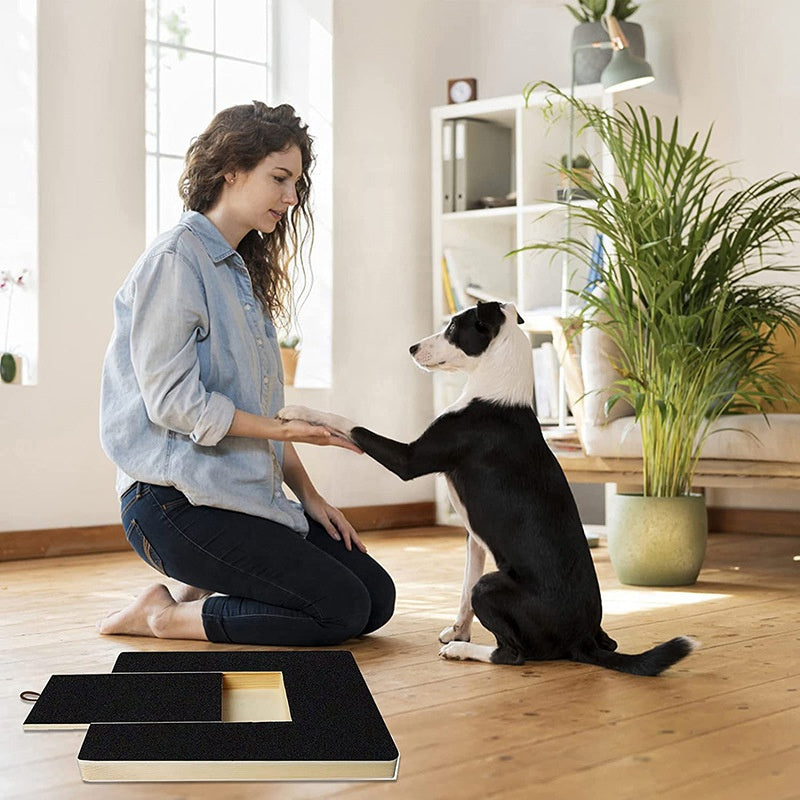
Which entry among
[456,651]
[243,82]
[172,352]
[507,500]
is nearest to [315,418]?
[172,352]

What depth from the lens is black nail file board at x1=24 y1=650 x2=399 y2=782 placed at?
1519mm

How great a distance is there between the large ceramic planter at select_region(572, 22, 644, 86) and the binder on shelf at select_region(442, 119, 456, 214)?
63 cm

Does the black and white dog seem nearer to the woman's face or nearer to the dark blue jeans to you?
the dark blue jeans

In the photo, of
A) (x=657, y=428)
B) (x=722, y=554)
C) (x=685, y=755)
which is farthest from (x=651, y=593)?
(x=685, y=755)

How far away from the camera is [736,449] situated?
3.69 m

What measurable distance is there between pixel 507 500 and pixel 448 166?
3.32 metres

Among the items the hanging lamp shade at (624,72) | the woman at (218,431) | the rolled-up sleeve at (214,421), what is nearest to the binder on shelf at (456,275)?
the hanging lamp shade at (624,72)

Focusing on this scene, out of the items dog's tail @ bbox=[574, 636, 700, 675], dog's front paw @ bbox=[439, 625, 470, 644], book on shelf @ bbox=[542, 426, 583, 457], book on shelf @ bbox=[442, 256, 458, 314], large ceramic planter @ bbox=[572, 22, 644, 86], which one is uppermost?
large ceramic planter @ bbox=[572, 22, 644, 86]

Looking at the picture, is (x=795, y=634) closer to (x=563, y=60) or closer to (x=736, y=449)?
(x=736, y=449)

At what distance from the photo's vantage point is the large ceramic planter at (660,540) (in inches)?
136

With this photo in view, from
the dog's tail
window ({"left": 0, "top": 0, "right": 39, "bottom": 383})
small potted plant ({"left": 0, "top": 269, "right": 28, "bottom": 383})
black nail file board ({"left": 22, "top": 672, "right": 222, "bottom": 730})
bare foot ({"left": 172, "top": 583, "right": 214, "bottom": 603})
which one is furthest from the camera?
window ({"left": 0, "top": 0, "right": 39, "bottom": 383})

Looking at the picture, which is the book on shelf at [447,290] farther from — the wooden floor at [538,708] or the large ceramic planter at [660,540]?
the wooden floor at [538,708]

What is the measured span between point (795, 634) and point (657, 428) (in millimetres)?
988

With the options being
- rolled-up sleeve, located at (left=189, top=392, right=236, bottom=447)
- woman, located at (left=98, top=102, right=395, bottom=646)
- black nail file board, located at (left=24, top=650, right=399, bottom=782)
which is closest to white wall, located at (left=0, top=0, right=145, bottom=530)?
woman, located at (left=98, top=102, right=395, bottom=646)
